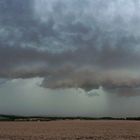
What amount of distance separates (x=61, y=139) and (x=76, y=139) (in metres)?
1.74

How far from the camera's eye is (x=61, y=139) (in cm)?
4678

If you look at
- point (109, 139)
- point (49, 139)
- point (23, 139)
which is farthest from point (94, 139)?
point (23, 139)

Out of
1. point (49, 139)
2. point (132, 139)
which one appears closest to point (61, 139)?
point (49, 139)

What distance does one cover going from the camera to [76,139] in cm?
4656

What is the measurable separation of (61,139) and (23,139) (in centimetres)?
439

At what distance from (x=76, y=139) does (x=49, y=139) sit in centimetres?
311

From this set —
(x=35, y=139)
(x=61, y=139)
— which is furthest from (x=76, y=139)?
(x=35, y=139)

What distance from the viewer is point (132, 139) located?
46875 mm

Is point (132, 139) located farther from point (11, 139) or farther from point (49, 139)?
point (11, 139)

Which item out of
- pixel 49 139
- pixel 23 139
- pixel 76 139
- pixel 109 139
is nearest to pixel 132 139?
pixel 109 139

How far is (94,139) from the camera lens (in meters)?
46.5

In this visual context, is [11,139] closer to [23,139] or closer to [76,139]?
[23,139]

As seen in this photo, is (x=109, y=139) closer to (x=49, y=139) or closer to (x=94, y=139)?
(x=94, y=139)

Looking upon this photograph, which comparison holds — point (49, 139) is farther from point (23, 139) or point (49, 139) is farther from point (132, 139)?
point (132, 139)
